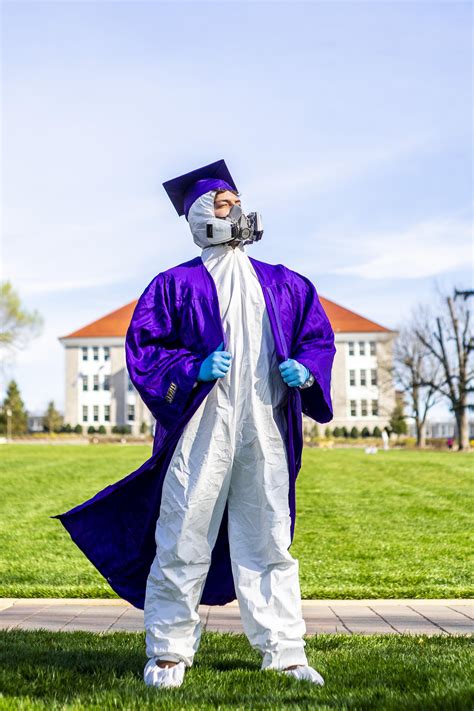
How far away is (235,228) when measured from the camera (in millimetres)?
4172

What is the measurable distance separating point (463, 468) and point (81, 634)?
19086mm

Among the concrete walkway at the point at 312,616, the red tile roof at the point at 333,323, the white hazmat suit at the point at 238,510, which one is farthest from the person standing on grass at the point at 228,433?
the red tile roof at the point at 333,323

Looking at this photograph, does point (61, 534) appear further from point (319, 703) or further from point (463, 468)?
point (463, 468)

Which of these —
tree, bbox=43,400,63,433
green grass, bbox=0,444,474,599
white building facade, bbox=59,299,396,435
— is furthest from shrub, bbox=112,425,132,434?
green grass, bbox=0,444,474,599

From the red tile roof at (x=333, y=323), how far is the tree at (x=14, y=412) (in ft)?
24.9

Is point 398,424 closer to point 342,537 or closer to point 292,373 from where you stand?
point 342,537

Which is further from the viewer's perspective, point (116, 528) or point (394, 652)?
point (394, 652)

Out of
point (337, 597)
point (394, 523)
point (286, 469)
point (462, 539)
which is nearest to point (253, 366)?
point (286, 469)

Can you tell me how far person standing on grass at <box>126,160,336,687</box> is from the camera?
382cm

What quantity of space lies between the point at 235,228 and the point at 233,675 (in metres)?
2.02

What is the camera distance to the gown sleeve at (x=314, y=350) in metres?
4.06

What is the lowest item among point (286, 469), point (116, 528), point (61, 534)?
point (61, 534)

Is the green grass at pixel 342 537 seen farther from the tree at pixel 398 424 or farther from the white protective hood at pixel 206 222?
the tree at pixel 398 424

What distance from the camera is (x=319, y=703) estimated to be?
3.40 meters
